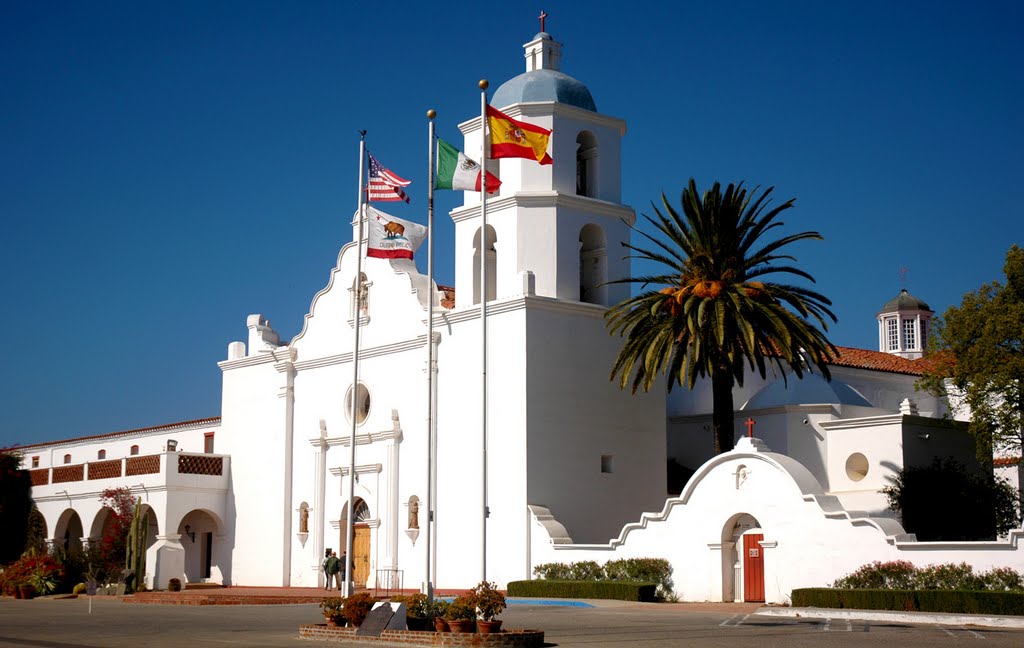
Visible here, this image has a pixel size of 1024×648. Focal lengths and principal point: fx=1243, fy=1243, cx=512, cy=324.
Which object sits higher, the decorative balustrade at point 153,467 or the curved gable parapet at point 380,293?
the curved gable parapet at point 380,293

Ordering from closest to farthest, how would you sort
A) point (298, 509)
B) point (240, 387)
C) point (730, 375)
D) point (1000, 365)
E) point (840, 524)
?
point (840, 524) < point (1000, 365) < point (730, 375) < point (298, 509) < point (240, 387)

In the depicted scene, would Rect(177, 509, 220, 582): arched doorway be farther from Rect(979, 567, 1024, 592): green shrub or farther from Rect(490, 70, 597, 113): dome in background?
Rect(979, 567, 1024, 592): green shrub

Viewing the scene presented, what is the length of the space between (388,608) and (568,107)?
21.1 meters

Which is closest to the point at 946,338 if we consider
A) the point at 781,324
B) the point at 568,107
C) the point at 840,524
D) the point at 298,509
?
the point at 781,324

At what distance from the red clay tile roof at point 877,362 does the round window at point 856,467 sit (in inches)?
465

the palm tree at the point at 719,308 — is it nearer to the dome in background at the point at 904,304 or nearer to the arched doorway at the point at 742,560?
the arched doorway at the point at 742,560

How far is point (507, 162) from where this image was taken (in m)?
38.5

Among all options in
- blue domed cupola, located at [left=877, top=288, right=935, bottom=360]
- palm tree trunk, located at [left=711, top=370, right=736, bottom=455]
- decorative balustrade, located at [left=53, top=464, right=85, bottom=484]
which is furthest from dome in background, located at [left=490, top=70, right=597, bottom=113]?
blue domed cupola, located at [left=877, top=288, right=935, bottom=360]

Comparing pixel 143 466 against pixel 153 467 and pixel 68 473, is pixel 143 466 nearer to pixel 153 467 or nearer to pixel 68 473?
pixel 153 467

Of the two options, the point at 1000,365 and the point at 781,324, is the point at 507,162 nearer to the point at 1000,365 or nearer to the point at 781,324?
the point at 781,324

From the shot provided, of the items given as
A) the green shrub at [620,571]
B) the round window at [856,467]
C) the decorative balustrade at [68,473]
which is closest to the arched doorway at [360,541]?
the green shrub at [620,571]

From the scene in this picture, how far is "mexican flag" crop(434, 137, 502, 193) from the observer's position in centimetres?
2902

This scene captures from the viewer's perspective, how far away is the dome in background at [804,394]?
39.6 m

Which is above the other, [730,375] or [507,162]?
[507,162]
